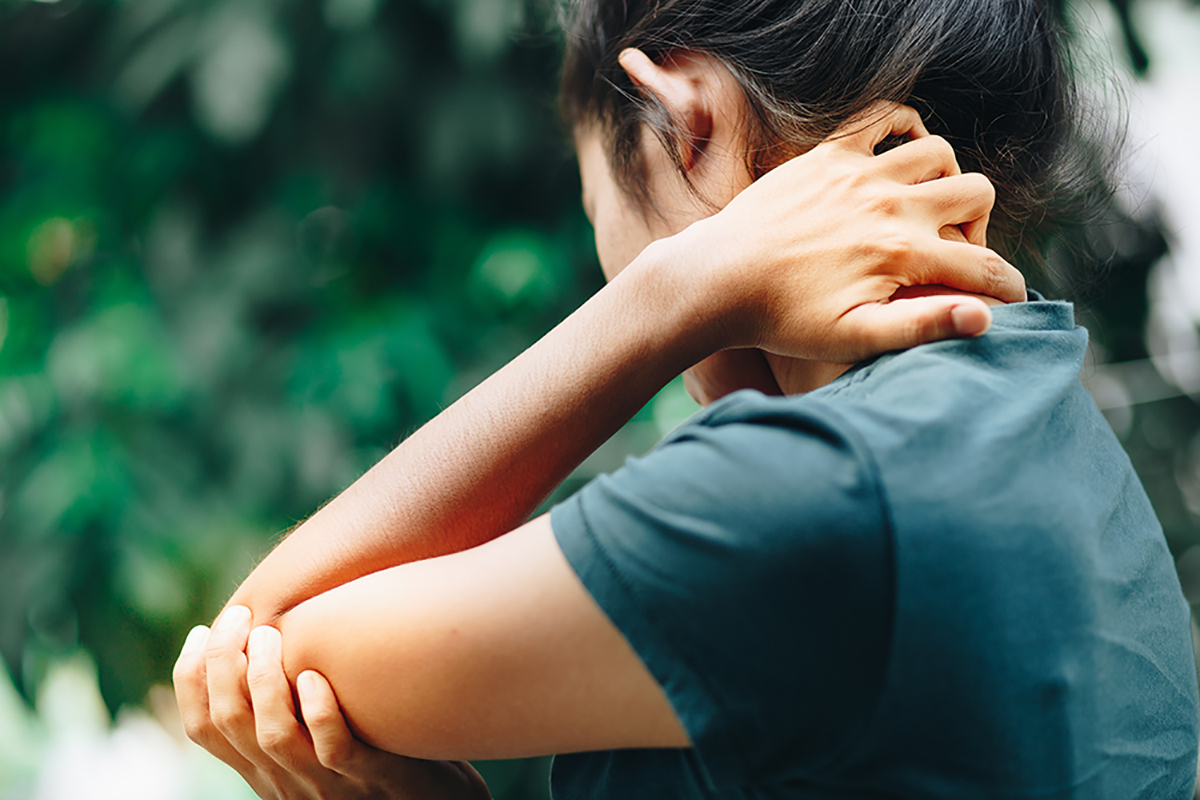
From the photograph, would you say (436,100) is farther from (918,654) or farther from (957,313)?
(918,654)

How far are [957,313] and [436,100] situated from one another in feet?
2.79

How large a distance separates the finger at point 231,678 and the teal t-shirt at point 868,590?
31cm

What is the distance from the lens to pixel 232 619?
605 millimetres

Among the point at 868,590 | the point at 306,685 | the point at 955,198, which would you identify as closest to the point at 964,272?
the point at 955,198

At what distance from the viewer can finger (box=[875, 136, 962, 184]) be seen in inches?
22.5

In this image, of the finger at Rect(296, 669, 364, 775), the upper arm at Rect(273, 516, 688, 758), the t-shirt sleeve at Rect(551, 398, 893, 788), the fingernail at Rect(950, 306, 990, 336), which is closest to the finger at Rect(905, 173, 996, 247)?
the fingernail at Rect(950, 306, 990, 336)

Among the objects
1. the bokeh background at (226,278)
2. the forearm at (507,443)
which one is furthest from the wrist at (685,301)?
the bokeh background at (226,278)

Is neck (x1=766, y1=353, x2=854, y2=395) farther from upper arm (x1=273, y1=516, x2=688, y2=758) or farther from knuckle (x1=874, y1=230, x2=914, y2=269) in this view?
upper arm (x1=273, y1=516, x2=688, y2=758)

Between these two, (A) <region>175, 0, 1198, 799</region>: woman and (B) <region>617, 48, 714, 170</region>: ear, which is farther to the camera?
(B) <region>617, 48, 714, 170</region>: ear

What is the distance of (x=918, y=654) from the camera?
Result: 0.40 m

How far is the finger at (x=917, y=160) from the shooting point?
1.88 ft

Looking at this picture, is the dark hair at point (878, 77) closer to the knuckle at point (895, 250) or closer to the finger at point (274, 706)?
the knuckle at point (895, 250)

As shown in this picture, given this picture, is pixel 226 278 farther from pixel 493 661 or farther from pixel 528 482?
pixel 493 661

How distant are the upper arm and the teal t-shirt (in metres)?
0.02
